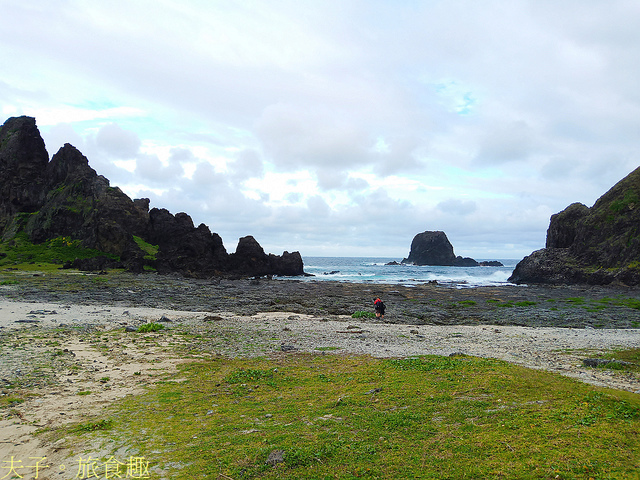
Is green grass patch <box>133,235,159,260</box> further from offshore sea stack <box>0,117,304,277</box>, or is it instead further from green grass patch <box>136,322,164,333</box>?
green grass patch <box>136,322,164,333</box>

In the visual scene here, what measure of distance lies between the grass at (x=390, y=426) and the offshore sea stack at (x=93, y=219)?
3337 inches

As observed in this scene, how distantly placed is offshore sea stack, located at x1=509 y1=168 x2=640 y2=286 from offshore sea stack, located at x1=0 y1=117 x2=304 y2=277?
69.1m

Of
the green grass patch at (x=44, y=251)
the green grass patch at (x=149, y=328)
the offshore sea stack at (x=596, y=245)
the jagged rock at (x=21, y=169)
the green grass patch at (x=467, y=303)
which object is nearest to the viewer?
the green grass patch at (x=149, y=328)

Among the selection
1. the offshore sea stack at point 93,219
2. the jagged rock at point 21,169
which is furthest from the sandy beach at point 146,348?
the jagged rock at point 21,169

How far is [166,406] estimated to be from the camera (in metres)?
10.8

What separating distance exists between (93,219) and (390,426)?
10490cm

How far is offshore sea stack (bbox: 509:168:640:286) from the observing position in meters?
80.4

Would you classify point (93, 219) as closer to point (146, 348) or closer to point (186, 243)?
point (186, 243)

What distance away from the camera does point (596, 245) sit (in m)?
89.8

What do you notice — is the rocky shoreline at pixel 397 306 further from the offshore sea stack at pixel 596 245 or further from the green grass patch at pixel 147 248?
the green grass patch at pixel 147 248

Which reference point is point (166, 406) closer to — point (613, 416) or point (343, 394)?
point (343, 394)

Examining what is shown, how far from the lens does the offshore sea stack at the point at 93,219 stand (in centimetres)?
9394

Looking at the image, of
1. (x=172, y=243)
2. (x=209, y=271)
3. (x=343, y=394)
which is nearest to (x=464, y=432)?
(x=343, y=394)

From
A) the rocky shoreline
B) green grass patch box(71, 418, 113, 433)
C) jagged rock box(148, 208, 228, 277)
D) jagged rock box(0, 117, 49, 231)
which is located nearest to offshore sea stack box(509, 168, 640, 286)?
the rocky shoreline
